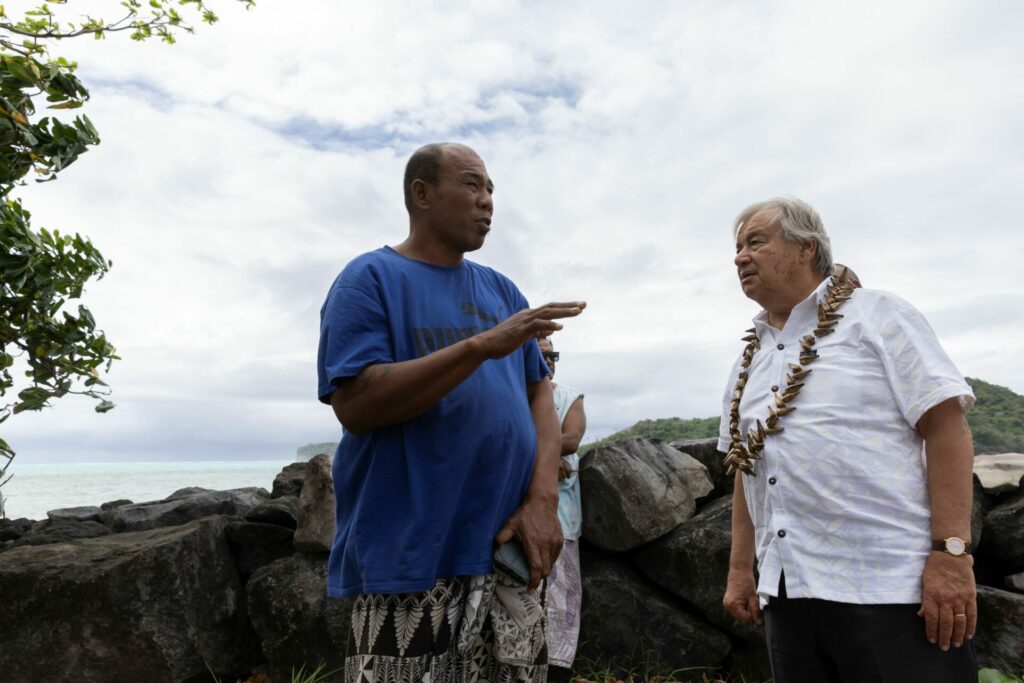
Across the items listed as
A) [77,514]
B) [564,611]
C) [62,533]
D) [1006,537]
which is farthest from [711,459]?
[77,514]

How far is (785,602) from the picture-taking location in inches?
88.9

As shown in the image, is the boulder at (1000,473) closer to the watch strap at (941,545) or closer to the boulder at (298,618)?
the watch strap at (941,545)

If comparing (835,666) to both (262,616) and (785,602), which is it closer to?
(785,602)

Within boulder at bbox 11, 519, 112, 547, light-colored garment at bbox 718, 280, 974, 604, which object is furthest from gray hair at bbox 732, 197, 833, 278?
boulder at bbox 11, 519, 112, 547

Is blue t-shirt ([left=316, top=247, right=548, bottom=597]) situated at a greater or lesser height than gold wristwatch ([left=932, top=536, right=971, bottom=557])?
greater

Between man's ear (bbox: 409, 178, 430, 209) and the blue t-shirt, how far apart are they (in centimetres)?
19

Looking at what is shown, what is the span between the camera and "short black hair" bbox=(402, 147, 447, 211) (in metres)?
2.29

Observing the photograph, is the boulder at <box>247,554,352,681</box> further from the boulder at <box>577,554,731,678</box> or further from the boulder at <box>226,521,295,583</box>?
the boulder at <box>577,554,731,678</box>

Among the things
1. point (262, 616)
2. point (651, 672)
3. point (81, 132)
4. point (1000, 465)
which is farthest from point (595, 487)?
point (81, 132)

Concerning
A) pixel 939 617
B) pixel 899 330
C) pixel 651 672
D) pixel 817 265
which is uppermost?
A: pixel 817 265

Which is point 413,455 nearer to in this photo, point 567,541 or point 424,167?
point 424,167

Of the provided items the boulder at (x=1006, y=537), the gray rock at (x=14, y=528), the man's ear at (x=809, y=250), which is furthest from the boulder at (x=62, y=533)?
the boulder at (x=1006, y=537)

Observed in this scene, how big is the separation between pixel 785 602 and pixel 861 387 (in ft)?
2.01

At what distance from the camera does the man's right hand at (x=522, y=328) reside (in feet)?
6.13
